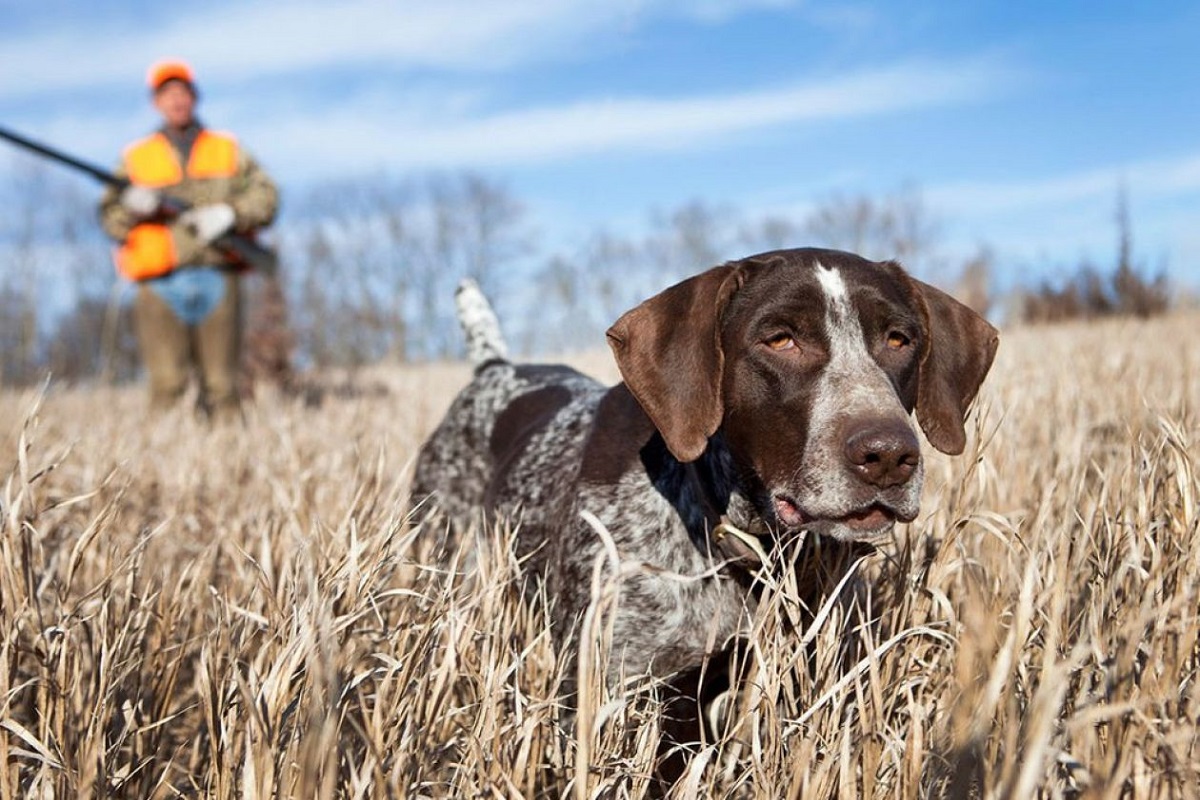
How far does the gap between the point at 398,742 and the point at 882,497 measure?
1150 millimetres

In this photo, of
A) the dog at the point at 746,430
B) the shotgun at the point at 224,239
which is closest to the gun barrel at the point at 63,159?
the shotgun at the point at 224,239

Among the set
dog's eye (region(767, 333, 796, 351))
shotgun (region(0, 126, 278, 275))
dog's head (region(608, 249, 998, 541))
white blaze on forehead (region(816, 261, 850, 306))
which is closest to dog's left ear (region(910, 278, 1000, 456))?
dog's head (region(608, 249, 998, 541))

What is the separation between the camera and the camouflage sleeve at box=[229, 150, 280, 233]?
26.8ft

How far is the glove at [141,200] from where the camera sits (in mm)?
7668

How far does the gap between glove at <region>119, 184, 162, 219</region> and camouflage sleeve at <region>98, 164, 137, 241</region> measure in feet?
0.75

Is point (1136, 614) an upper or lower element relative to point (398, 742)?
upper

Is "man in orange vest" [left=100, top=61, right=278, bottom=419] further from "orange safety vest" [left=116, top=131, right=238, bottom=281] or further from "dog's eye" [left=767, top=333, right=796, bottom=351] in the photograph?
"dog's eye" [left=767, top=333, right=796, bottom=351]

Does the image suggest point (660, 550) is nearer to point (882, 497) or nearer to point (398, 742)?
point (882, 497)

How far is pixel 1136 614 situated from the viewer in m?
2.14

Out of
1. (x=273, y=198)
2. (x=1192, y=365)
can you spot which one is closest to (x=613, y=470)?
(x=1192, y=365)

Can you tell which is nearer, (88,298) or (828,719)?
(828,719)

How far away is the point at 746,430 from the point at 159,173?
6756 mm

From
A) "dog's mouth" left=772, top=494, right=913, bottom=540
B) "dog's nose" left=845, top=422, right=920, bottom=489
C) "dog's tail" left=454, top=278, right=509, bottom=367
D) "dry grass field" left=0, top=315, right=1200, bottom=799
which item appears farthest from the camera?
"dog's tail" left=454, top=278, right=509, bottom=367

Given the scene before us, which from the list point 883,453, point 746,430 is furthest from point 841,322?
point 883,453
